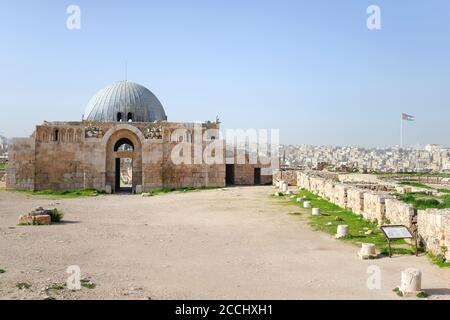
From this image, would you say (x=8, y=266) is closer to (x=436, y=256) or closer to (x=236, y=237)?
(x=236, y=237)

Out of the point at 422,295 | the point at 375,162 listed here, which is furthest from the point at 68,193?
the point at 375,162

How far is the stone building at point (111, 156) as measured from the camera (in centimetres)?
2609

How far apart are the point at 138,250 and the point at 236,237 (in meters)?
2.75

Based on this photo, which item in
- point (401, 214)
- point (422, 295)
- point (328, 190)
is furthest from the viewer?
point (328, 190)

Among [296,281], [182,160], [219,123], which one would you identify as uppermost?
[219,123]

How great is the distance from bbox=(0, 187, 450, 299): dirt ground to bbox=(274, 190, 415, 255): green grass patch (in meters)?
0.47

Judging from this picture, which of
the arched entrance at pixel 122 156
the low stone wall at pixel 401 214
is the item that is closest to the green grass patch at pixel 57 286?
the low stone wall at pixel 401 214

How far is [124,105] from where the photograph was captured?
31.7m

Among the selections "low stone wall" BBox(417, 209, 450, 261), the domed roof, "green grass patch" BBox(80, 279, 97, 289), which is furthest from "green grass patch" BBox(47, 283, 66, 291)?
the domed roof

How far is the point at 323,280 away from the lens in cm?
712

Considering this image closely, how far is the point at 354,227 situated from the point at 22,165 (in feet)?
69.1

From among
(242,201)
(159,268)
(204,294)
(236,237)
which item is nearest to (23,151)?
(242,201)

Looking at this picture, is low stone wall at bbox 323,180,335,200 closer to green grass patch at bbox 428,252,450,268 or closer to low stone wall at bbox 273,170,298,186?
green grass patch at bbox 428,252,450,268

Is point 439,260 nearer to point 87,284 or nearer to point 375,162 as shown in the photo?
point 87,284
